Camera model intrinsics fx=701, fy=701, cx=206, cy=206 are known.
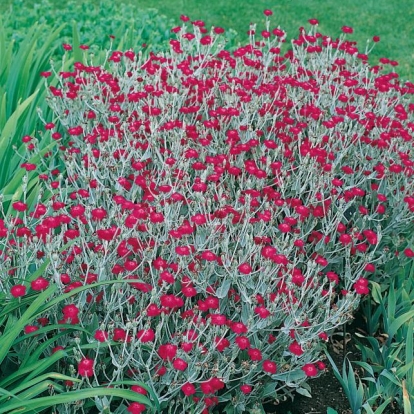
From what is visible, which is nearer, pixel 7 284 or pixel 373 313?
pixel 7 284

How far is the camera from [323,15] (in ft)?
29.9

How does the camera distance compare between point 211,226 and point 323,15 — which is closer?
point 211,226

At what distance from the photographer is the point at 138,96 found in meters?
3.58

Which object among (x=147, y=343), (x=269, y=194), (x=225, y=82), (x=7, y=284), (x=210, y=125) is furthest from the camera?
(x=225, y=82)

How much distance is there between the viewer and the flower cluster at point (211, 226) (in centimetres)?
253

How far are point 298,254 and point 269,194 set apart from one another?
31 centimetres

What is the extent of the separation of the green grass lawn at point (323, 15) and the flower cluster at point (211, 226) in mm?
4207

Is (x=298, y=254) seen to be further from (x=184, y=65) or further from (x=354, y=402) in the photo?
(x=184, y=65)

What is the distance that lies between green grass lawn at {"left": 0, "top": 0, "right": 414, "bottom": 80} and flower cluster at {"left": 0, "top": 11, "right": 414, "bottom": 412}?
421 centimetres

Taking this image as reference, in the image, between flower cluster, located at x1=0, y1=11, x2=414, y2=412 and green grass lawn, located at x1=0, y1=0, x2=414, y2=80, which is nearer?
flower cluster, located at x1=0, y1=11, x2=414, y2=412

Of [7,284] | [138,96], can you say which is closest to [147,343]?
[7,284]

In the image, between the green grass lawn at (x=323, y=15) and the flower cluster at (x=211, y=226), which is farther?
the green grass lawn at (x=323, y=15)

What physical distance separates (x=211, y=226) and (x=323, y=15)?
706 centimetres

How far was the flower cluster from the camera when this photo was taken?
8.30 feet
